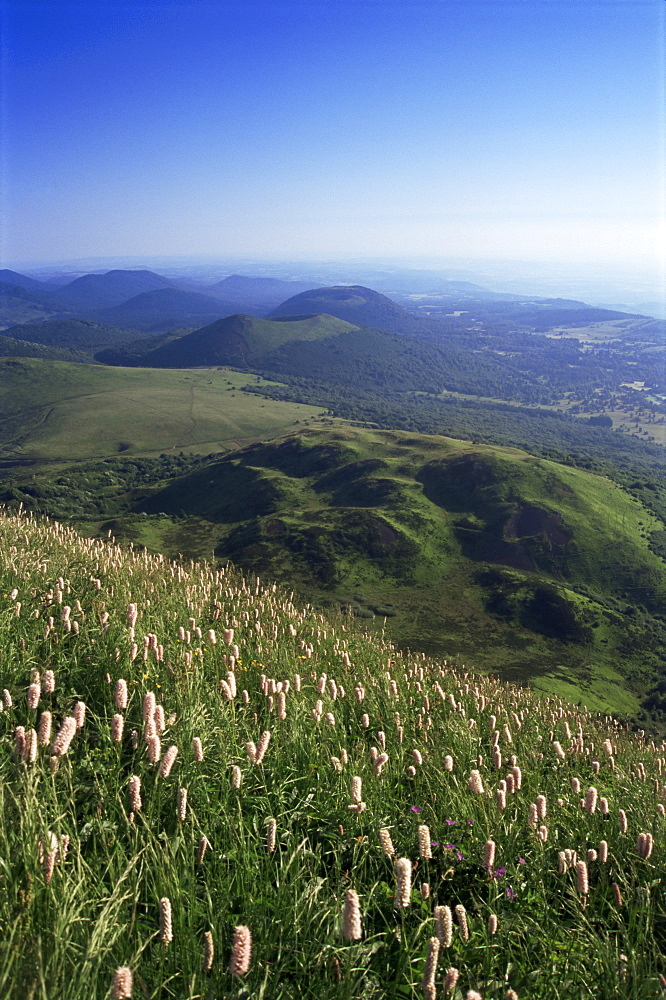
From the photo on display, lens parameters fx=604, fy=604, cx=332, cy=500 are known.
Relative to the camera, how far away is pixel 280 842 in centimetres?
438

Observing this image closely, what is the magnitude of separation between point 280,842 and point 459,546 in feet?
391

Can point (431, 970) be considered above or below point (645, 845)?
above

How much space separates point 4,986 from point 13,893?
26.5 inches

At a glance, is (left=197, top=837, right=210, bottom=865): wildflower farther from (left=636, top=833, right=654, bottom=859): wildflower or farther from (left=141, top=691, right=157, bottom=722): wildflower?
(left=636, top=833, right=654, bottom=859): wildflower

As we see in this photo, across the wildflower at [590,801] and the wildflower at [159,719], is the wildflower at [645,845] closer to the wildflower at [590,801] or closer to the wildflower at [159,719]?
the wildflower at [590,801]

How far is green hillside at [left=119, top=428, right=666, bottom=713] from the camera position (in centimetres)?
9338

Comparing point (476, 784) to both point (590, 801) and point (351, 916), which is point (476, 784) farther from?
point (351, 916)

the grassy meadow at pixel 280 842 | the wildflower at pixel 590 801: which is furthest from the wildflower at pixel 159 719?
the wildflower at pixel 590 801

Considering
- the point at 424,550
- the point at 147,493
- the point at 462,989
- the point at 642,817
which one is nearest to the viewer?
the point at 462,989

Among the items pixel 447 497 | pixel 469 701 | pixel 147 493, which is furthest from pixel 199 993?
pixel 147 493

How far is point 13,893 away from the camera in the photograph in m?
3.31

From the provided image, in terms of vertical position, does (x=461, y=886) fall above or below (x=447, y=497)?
above

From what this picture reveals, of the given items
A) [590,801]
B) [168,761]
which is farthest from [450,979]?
[590,801]

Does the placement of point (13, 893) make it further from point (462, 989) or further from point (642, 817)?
point (642, 817)
